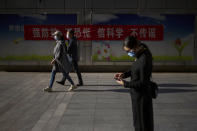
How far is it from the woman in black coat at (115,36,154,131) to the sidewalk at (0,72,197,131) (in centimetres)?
155

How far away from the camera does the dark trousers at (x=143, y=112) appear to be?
3881mm

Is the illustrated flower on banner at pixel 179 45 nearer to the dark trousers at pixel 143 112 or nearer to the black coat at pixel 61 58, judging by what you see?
the black coat at pixel 61 58

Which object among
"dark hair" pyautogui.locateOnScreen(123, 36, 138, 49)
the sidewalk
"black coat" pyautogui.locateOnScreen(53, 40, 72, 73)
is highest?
"dark hair" pyautogui.locateOnScreen(123, 36, 138, 49)

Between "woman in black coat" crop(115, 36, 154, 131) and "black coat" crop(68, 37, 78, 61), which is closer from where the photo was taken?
"woman in black coat" crop(115, 36, 154, 131)

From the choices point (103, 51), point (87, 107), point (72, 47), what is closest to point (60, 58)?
point (72, 47)

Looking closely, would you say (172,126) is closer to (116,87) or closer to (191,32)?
(116,87)

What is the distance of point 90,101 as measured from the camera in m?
7.60

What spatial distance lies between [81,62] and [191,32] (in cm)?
494

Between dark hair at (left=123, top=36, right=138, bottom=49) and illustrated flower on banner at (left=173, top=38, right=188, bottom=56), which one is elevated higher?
dark hair at (left=123, top=36, right=138, bottom=49)

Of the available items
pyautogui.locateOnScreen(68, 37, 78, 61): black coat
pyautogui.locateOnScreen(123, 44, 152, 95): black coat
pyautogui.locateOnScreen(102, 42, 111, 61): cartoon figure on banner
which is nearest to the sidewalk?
pyautogui.locateOnScreen(68, 37, 78, 61): black coat

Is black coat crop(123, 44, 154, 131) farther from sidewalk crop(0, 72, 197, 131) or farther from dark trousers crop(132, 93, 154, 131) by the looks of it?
sidewalk crop(0, 72, 197, 131)

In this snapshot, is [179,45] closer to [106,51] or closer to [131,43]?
[106,51]

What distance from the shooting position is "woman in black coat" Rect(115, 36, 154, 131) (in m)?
3.78

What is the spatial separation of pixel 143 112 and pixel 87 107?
Answer: 3.25 m
